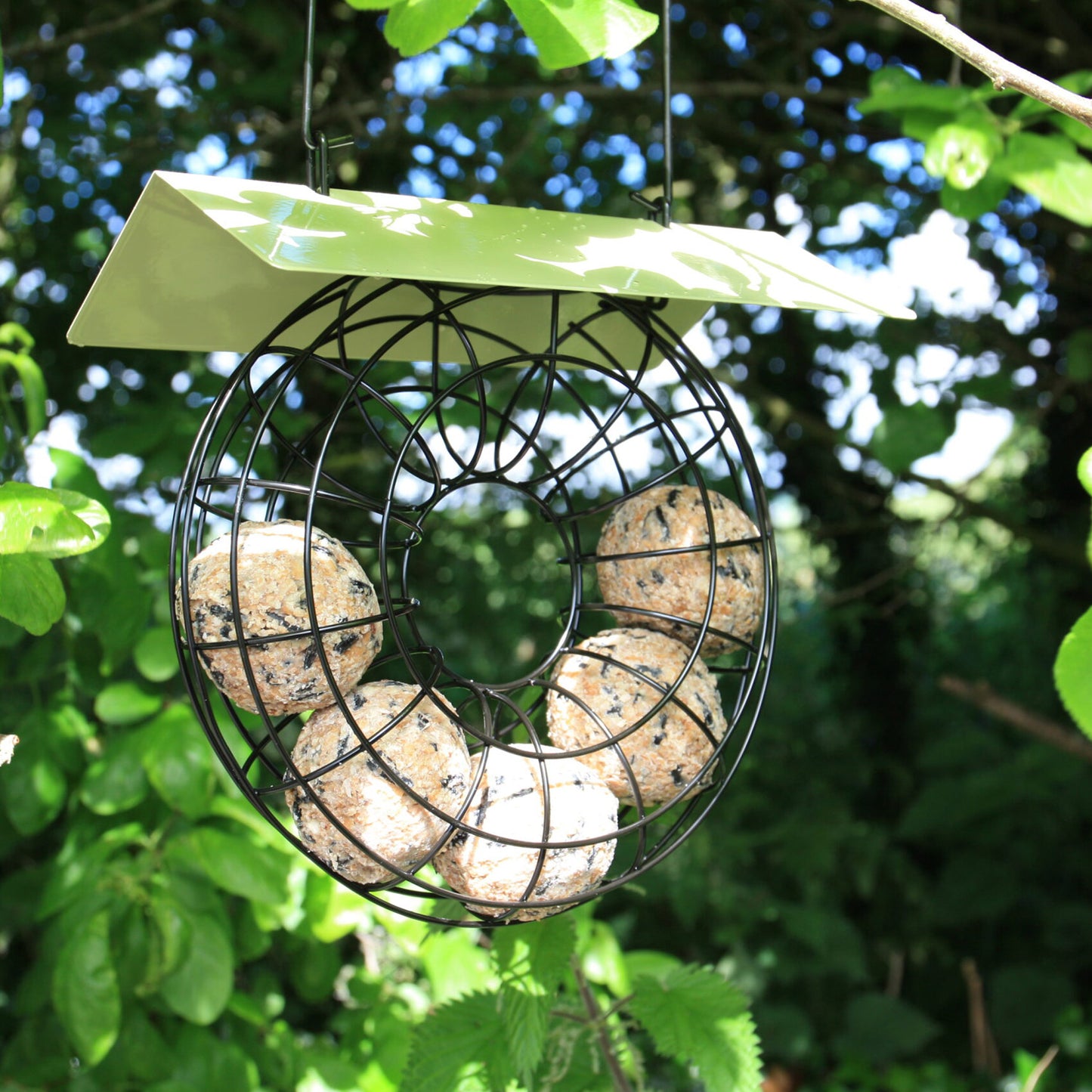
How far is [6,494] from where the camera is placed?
1.90ft

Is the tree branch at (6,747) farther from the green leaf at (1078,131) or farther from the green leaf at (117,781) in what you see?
the green leaf at (1078,131)

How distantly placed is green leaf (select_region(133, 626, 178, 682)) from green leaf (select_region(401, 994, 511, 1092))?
44 cm

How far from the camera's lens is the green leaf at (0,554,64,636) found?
2.00 ft

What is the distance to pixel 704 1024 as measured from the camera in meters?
0.85

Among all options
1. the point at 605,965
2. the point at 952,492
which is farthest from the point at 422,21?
the point at 952,492

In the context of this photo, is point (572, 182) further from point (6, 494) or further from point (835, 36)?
point (6, 494)

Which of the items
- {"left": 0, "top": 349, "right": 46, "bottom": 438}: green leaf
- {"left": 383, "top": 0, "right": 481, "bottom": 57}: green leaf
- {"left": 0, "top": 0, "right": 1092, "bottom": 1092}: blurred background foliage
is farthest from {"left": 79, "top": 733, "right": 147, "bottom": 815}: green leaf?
{"left": 383, "top": 0, "right": 481, "bottom": 57}: green leaf

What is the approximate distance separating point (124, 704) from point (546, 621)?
4.01 ft

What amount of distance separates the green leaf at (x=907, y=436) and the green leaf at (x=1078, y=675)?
2.92ft

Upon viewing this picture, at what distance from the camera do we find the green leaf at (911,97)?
969 millimetres

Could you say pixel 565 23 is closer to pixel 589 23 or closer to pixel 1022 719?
pixel 589 23

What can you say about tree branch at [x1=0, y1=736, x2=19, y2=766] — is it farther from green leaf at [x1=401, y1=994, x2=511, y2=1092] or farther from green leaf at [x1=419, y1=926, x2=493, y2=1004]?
green leaf at [x1=419, y1=926, x2=493, y2=1004]

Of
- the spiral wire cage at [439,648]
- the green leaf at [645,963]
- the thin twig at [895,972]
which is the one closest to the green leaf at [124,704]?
the spiral wire cage at [439,648]

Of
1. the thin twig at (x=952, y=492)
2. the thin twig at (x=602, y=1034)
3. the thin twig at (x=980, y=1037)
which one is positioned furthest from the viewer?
the thin twig at (x=980, y=1037)
